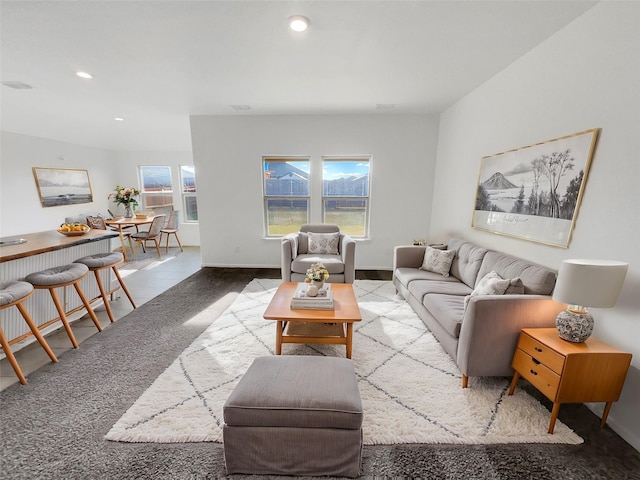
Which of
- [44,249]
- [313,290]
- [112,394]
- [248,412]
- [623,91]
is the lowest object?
[112,394]

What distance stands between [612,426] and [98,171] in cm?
889

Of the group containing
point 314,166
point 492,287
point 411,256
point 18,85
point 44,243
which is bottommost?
point 411,256

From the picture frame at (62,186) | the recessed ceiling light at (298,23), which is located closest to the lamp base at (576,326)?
the recessed ceiling light at (298,23)

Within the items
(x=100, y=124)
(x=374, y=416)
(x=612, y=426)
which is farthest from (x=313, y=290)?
(x=100, y=124)

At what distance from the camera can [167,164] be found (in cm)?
660

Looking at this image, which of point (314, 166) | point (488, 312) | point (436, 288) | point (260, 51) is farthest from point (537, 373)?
point (314, 166)

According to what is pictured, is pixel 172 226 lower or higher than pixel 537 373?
higher

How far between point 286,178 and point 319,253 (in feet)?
5.48

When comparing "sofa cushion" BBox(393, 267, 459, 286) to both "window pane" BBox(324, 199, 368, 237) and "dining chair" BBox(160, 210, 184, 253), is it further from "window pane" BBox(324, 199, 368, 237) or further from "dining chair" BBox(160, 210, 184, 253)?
"dining chair" BBox(160, 210, 184, 253)

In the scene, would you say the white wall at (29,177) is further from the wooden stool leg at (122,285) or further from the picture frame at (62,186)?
the wooden stool leg at (122,285)

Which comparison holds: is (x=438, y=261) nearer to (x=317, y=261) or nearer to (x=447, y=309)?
(x=447, y=309)


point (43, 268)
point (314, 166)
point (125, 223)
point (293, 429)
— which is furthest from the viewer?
point (125, 223)

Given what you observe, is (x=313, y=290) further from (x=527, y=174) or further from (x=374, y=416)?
(x=527, y=174)

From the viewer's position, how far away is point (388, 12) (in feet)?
6.23
